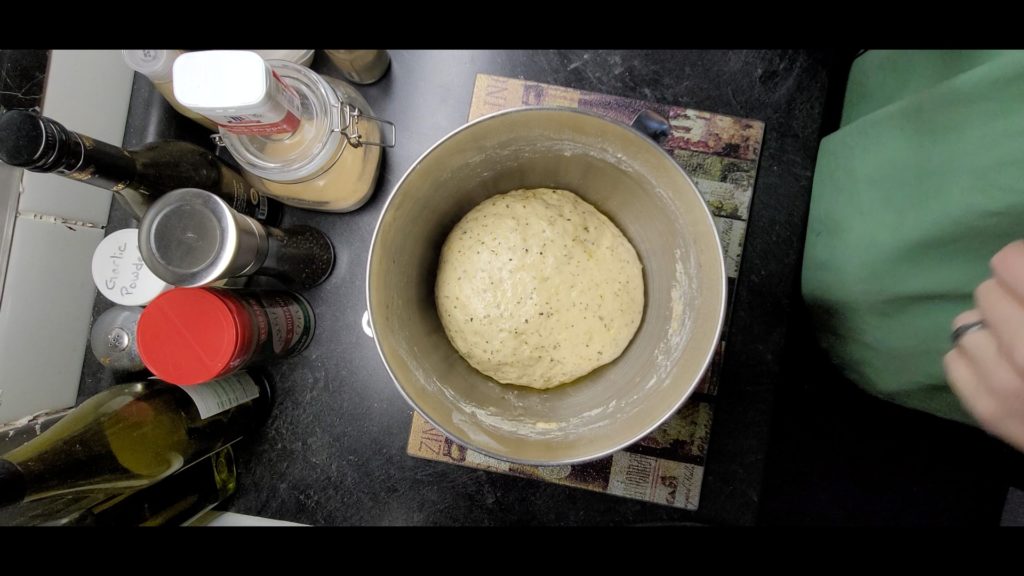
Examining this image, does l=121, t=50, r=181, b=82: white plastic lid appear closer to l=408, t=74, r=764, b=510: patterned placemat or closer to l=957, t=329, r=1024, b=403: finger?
l=408, t=74, r=764, b=510: patterned placemat

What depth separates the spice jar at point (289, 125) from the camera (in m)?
0.57

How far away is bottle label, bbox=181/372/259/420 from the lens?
2.36 feet

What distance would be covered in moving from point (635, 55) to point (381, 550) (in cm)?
78

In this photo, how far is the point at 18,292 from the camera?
0.74 meters

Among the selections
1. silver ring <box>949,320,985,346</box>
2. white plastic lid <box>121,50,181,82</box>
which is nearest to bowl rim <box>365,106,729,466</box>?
silver ring <box>949,320,985,346</box>

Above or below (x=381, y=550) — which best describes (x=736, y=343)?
above

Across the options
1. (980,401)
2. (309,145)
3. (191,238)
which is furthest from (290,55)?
(980,401)

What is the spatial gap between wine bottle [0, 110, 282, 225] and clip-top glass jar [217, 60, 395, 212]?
73mm

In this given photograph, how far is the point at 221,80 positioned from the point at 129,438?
46 centimetres

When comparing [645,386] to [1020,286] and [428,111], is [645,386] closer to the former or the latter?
[1020,286]

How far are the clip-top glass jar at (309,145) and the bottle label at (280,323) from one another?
0.49ft

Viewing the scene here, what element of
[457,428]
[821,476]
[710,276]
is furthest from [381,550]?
[821,476]

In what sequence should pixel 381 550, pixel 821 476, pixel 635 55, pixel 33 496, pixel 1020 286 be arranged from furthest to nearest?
pixel 821 476
pixel 635 55
pixel 381 550
pixel 33 496
pixel 1020 286

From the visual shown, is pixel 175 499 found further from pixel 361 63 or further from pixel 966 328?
pixel 966 328
